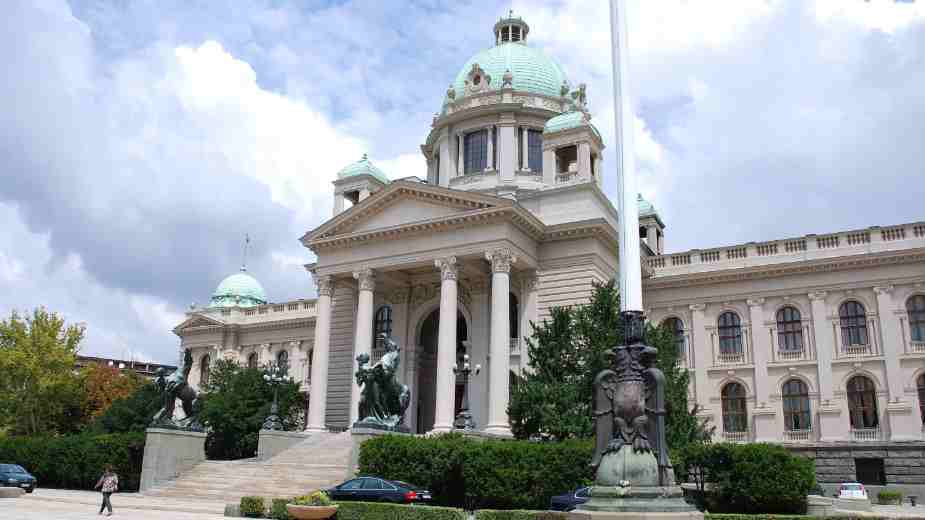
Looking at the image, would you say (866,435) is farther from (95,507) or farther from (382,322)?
(95,507)

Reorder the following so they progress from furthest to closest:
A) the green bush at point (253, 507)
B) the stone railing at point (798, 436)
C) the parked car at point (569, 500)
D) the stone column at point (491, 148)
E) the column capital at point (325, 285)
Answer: the stone column at point (491, 148), the column capital at point (325, 285), the stone railing at point (798, 436), the green bush at point (253, 507), the parked car at point (569, 500)

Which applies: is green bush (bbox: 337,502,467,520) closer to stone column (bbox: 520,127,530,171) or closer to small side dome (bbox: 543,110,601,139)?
small side dome (bbox: 543,110,601,139)

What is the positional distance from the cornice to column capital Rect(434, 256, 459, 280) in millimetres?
13918

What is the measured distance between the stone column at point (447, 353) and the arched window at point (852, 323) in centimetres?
2091

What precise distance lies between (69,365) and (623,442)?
47.6 metres

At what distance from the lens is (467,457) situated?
2592cm

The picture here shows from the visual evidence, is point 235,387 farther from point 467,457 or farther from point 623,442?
point 623,442

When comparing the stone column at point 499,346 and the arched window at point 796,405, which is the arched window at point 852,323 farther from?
the stone column at point 499,346

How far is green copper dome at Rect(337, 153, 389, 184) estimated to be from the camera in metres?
51.8

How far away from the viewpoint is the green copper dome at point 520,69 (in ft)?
176

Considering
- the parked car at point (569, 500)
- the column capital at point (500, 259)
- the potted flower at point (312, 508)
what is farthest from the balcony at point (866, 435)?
the potted flower at point (312, 508)

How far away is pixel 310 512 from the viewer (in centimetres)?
1941

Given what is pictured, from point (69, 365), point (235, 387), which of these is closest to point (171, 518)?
point (235, 387)

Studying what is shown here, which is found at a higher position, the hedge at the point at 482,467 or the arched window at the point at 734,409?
the arched window at the point at 734,409
